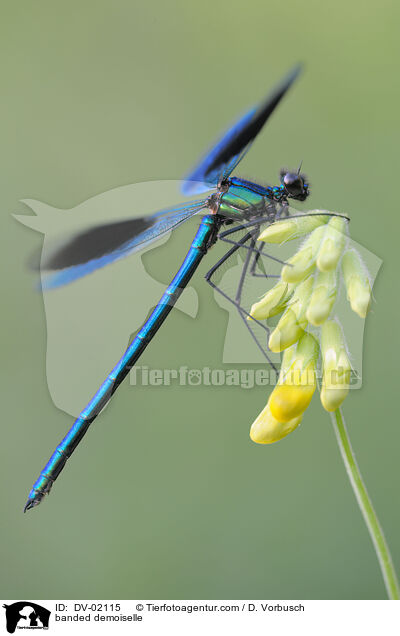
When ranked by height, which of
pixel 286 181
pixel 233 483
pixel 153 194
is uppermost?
pixel 153 194

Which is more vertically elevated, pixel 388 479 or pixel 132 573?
pixel 388 479

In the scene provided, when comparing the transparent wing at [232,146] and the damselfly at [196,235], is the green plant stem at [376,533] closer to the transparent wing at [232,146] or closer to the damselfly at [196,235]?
the damselfly at [196,235]

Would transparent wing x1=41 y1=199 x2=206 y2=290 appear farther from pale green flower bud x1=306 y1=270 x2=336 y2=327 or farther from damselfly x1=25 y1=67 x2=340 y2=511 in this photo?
pale green flower bud x1=306 y1=270 x2=336 y2=327

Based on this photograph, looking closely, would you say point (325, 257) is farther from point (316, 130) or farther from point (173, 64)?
point (173, 64)

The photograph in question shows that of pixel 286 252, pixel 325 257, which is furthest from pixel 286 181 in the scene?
pixel 325 257

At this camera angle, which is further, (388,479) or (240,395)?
(240,395)

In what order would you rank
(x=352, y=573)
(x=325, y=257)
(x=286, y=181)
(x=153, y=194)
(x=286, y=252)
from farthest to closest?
(x=352, y=573) < (x=153, y=194) < (x=286, y=181) < (x=286, y=252) < (x=325, y=257)
